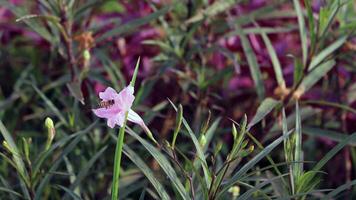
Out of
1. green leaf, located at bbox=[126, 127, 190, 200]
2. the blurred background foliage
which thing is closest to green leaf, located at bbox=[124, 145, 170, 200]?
green leaf, located at bbox=[126, 127, 190, 200]

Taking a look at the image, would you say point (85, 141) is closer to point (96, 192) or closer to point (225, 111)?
point (96, 192)

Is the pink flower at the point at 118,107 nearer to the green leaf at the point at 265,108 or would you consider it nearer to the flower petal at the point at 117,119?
the flower petal at the point at 117,119

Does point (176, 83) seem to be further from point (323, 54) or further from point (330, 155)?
point (330, 155)

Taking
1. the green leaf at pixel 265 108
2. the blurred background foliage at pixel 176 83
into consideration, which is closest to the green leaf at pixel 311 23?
the blurred background foliage at pixel 176 83

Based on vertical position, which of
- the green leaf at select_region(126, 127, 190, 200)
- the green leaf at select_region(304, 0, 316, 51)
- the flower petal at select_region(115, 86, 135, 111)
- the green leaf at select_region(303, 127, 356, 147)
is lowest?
the green leaf at select_region(303, 127, 356, 147)

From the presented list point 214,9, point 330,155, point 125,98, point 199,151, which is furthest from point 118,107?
point 214,9

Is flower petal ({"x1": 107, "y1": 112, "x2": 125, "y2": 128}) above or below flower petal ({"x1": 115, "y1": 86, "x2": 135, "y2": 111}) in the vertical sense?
below

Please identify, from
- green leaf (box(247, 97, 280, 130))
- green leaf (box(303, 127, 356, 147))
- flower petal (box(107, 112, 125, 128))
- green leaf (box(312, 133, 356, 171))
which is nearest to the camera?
flower petal (box(107, 112, 125, 128))

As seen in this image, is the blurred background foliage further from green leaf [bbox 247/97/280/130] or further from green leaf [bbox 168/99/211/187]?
green leaf [bbox 168/99/211/187]
